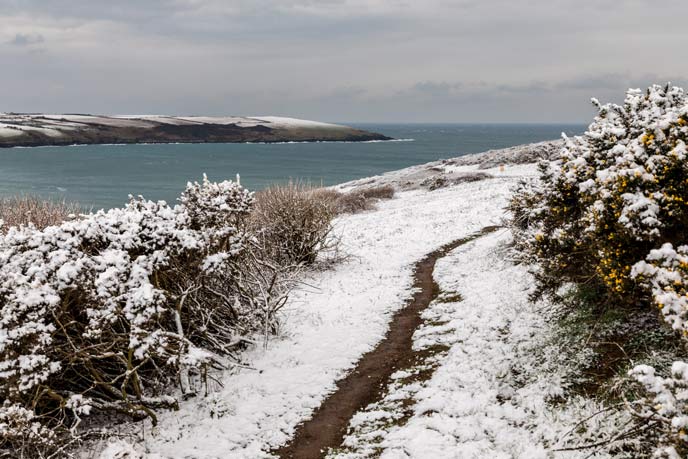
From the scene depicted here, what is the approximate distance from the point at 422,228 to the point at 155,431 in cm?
2219

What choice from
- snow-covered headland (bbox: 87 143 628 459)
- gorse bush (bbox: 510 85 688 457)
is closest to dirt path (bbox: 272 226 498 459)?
snow-covered headland (bbox: 87 143 628 459)

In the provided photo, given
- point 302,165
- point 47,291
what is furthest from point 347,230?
point 302,165

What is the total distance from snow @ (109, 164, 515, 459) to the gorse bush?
6.01 m

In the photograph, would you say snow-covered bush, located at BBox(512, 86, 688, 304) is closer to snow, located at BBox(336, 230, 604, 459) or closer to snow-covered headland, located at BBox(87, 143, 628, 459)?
snow, located at BBox(336, 230, 604, 459)

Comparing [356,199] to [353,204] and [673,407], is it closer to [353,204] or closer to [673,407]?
[353,204]

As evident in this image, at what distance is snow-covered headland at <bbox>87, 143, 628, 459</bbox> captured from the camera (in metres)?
8.91

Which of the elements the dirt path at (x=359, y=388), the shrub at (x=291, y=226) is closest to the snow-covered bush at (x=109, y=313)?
the dirt path at (x=359, y=388)

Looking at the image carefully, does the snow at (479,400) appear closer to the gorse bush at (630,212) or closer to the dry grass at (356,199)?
the gorse bush at (630,212)

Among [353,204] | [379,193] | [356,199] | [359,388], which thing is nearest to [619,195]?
[359,388]

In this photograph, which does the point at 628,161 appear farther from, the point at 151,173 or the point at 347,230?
the point at 151,173

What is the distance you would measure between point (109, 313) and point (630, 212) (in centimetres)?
963

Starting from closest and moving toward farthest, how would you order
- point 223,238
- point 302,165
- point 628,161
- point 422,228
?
point 628,161, point 223,238, point 422,228, point 302,165

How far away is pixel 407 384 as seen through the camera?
11.4m

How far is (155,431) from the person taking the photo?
10000 mm
